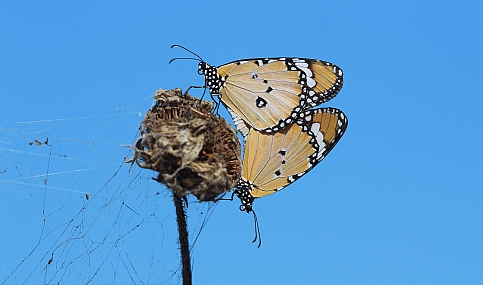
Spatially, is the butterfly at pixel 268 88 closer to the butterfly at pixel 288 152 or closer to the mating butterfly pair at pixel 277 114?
the mating butterfly pair at pixel 277 114

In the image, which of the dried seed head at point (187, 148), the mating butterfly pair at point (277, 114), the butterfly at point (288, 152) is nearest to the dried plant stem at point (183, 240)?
the dried seed head at point (187, 148)

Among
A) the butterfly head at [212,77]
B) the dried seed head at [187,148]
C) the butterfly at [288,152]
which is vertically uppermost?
the butterfly head at [212,77]

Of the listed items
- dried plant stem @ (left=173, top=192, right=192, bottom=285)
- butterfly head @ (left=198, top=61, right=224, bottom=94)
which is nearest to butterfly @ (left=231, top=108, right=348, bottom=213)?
butterfly head @ (left=198, top=61, right=224, bottom=94)

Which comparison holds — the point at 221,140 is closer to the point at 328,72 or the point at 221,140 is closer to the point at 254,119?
the point at 254,119

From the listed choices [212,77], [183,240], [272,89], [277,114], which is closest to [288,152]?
[277,114]

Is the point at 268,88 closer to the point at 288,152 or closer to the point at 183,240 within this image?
the point at 288,152

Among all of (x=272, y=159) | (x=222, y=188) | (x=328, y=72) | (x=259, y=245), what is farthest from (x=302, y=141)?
(x=222, y=188)

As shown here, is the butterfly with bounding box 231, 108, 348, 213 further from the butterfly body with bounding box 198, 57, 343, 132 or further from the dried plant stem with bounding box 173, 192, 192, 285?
the dried plant stem with bounding box 173, 192, 192, 285
